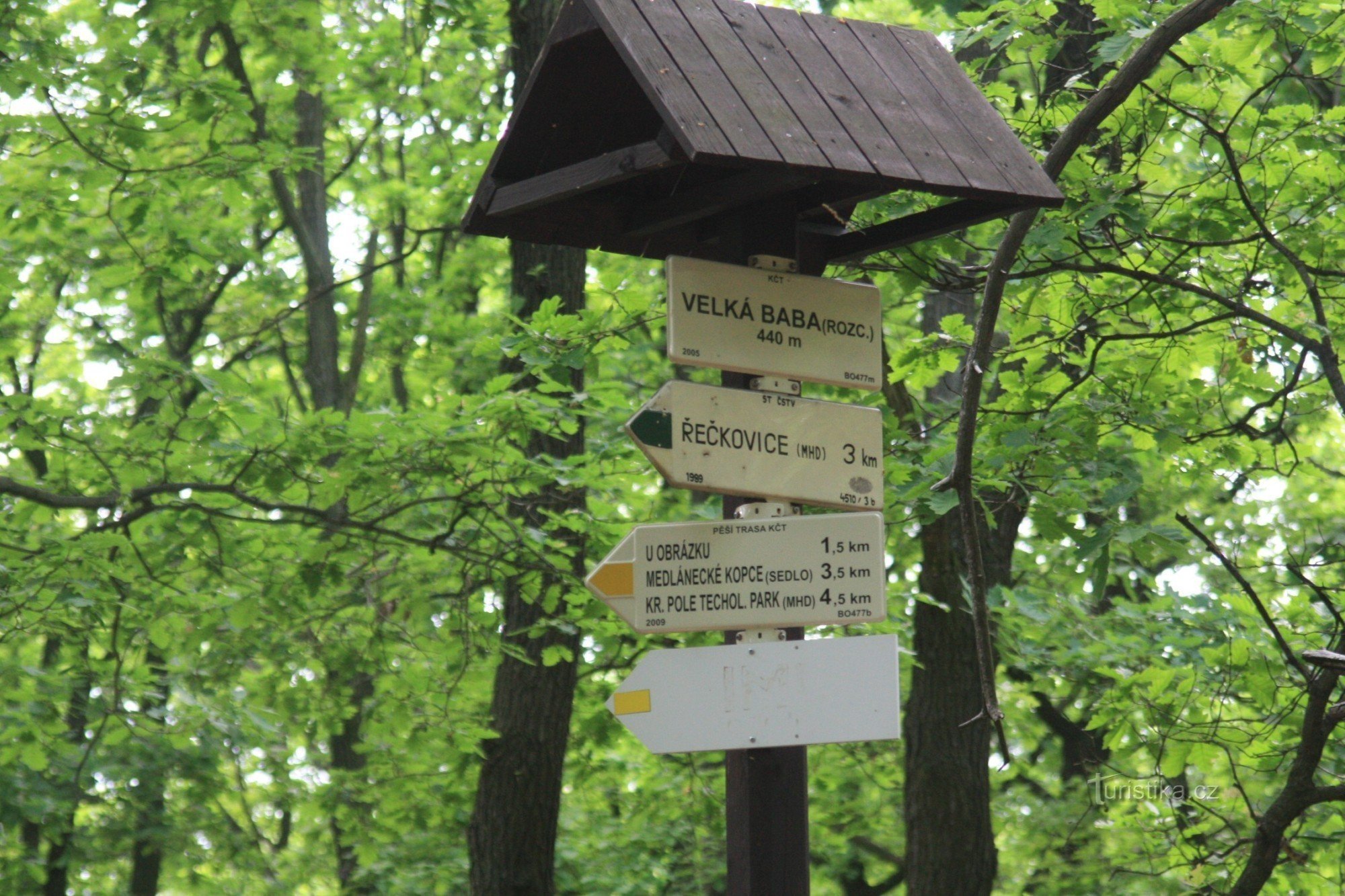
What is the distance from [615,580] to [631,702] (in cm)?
28

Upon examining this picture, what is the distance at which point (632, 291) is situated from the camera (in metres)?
4.51

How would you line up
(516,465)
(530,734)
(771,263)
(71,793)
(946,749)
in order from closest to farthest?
(771,263) < (516,465) < (530,734) < (946,749) < (71,793)

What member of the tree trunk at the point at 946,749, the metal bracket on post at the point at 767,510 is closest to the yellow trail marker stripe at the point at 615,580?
the metal bracket on post at the point at 767,510

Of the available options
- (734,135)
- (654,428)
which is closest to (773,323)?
(654,428)

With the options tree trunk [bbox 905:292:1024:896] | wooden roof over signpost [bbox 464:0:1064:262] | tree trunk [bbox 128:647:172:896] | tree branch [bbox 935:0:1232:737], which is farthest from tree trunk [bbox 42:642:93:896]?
tree branch [bbox 935:0:1232:737]

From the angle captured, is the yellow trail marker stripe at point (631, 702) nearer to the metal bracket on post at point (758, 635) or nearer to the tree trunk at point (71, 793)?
the metal bracket on post at point (758, 635)

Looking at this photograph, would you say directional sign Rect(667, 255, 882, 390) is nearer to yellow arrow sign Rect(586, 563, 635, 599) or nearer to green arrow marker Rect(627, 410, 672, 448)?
green arrow marker Rect(627, 410, 672, 448)

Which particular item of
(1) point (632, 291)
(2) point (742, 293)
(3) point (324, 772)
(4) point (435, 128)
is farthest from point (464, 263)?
(2) point (742, 293)

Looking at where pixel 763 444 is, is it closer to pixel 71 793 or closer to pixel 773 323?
pixel 773 323

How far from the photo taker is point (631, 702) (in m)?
3.03

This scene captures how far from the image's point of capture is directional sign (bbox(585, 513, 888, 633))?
3053 mm

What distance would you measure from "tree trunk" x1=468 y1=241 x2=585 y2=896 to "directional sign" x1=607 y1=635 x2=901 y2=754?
4.14 metres

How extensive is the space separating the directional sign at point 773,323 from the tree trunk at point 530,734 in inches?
155

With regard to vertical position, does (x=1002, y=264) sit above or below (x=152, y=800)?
above
